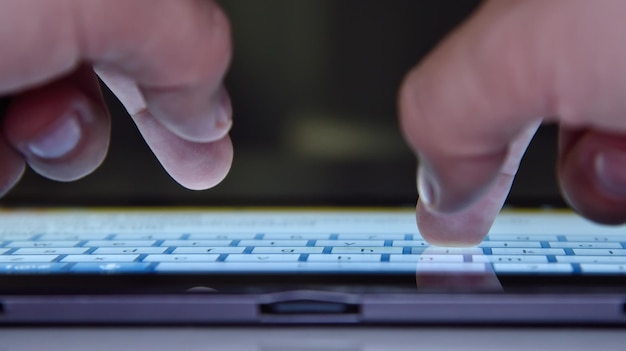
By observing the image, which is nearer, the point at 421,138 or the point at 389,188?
the point at 421,138

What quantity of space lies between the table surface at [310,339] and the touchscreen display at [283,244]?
0.04 meters

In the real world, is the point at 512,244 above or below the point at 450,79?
below

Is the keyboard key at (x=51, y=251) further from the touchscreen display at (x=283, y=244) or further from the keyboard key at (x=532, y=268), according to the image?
the keyboard key at (x=532, y=268)

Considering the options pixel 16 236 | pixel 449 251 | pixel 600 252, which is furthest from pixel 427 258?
pixel 16 236

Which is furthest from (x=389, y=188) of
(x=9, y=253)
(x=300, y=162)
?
(x=9, y=253)

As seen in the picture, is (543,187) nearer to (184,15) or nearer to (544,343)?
(544,343)

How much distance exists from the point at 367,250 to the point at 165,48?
0.23 m

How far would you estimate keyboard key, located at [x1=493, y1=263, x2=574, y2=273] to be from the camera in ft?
1.28

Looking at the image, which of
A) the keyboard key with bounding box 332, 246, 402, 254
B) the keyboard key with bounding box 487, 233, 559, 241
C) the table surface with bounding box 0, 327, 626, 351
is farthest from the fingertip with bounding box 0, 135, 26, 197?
the keyboard key with bounding box 487, 233, 559, 241

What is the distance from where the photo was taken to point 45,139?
1.03 ft

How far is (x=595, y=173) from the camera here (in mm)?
275

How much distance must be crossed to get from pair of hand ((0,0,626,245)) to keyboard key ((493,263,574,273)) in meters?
0.11

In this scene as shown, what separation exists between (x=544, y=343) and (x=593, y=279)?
0.05 metres

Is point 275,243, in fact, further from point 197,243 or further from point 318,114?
point 318,114
